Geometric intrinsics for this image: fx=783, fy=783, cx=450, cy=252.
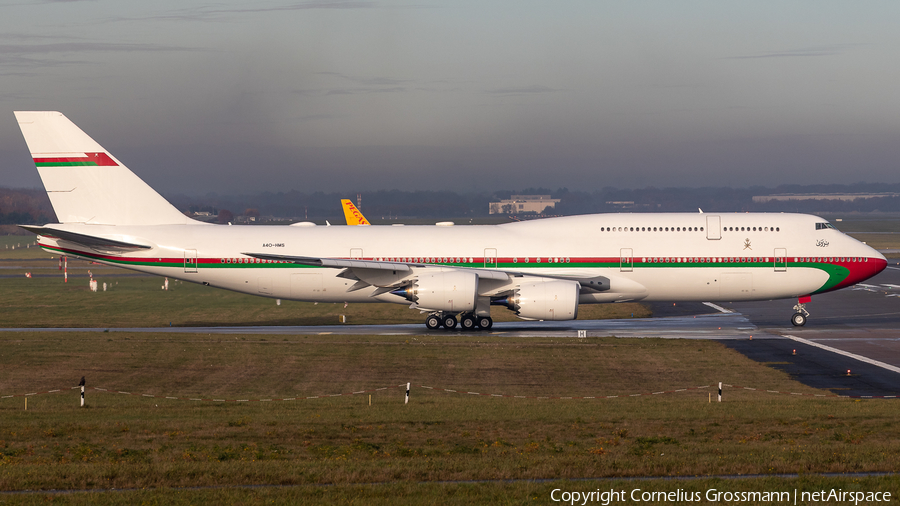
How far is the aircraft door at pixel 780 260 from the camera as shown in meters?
37.3

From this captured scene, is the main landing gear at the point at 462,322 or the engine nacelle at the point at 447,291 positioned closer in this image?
the engine nacelle at the point at 447,291

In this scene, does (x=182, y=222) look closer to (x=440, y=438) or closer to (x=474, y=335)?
(x=474, y=335)

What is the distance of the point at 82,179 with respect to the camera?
3706 cm

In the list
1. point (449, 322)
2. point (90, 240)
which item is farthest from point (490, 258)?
point (90, 240)

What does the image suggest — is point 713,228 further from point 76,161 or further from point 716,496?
point 76,161

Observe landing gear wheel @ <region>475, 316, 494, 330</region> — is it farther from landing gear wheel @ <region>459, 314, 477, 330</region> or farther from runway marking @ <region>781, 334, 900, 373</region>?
runway marking @ <region>781, 334, 900, 373</region>

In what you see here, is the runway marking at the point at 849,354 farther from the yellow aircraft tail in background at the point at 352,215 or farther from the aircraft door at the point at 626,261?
the yellow aircraft tail in background at the point at 352,215

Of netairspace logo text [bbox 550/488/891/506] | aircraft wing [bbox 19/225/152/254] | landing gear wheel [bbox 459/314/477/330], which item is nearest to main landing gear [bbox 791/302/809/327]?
landing gear wheel [bbox 459/314/477/330]

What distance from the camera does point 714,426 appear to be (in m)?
17.7

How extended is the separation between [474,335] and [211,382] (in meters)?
13.5

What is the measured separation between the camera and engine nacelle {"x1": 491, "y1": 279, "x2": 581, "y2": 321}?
113ft

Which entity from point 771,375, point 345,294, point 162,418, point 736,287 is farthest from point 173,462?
point 736,287

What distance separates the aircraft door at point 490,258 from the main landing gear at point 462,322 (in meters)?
2.45

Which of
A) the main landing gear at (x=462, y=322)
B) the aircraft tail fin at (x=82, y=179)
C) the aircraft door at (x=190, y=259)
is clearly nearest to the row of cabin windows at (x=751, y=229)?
the main landing gear at (x=462, y=322)
